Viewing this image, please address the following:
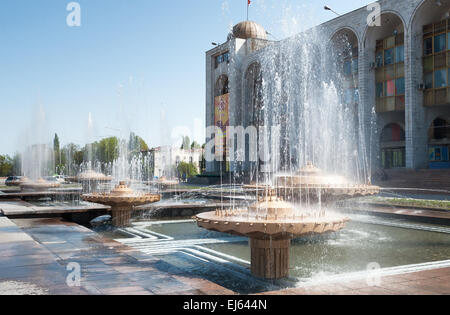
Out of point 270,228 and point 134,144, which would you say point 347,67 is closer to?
point 134,144

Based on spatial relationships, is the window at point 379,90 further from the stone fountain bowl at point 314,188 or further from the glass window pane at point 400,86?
the stone fountain bowl at point 314,188

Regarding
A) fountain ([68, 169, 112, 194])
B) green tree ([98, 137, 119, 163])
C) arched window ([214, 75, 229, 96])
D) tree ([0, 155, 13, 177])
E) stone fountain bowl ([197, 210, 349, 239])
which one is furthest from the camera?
green tree ([98, 137, 119, 163])

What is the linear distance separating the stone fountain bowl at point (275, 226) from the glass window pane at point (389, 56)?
79.1 ft

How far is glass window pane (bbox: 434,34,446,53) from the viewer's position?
23.7m

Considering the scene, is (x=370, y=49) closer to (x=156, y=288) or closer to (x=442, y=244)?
(x=442, y=244)

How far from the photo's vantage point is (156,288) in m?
3.47

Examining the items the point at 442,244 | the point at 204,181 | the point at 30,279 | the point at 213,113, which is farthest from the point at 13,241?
the point at 213,113

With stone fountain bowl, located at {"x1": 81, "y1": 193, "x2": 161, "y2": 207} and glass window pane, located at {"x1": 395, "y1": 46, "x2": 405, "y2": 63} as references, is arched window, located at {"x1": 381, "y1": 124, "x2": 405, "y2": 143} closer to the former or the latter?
glass window pane, located at {"x1": 395, "y1": 46, "x2": 405, "y2": 63}

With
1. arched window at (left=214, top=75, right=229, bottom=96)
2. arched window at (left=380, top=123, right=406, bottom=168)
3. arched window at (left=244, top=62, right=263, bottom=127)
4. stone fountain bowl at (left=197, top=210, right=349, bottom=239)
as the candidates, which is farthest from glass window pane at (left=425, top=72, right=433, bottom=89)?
stone fountain bowl at (left=197, top=210, right=349, bottom=239)

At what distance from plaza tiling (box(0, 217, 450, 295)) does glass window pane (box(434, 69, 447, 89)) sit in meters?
22.4

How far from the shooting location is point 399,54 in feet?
85.3

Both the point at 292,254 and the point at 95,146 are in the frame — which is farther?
the point at 95,146
